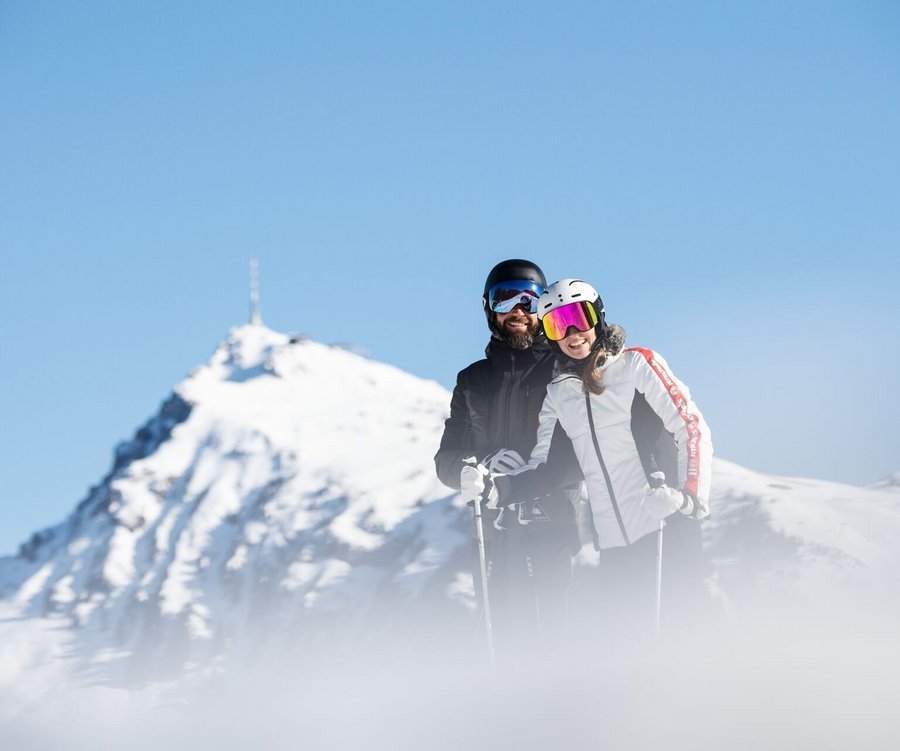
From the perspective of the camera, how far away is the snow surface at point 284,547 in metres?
70.1

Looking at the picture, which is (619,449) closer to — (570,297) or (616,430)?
(616,430)

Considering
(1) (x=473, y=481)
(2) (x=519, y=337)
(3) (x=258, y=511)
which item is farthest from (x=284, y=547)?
(1) (x=473, y=481)

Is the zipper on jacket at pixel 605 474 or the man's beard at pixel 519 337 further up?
the man's beard at pixel 519 337

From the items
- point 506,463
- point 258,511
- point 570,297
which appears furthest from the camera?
point 258,511

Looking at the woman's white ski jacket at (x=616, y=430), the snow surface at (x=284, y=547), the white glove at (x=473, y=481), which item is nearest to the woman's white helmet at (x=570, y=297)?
the woman's white ski jacket at (x=616, y=430)

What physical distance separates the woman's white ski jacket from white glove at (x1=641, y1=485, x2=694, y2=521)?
0.22 metres

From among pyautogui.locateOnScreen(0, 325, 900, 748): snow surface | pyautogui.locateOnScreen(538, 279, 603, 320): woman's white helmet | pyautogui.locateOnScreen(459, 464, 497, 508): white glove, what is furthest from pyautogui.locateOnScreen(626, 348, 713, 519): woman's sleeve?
pyautogui.locateOnScreen(0, 325, 900, 748): snow surface

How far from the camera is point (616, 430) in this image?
701 cm

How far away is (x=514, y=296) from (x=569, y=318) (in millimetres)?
564

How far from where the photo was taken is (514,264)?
757 cm

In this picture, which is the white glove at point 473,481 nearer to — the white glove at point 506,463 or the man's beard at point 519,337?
the white glove at point 506,463

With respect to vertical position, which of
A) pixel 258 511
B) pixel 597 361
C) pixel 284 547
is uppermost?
pixel 258 511

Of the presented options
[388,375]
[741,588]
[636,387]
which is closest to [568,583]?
[636,387]

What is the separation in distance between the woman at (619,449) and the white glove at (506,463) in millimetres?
41
